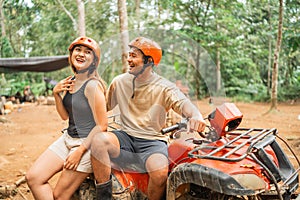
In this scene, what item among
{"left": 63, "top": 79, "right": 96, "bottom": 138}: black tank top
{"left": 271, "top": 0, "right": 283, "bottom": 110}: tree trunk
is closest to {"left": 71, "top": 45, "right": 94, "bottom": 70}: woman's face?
{"left": 63, "top": 79, "right": 96, "bottom": 138}: black tank top

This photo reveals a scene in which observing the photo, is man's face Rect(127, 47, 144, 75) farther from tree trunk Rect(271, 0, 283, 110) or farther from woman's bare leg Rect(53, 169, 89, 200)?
tree trunk Rect(271, 0, 283, 110)

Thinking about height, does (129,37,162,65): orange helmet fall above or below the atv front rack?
above

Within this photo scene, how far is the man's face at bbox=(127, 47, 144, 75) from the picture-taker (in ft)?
6.98

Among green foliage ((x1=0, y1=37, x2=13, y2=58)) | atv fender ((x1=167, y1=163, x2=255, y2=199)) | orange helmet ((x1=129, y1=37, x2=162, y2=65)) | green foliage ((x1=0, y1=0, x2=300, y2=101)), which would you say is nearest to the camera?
atv fender ((x1=167, y1=163, x2=255, y2=199))

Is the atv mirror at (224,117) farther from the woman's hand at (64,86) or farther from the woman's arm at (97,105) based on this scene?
the woman's hand at (64,86)

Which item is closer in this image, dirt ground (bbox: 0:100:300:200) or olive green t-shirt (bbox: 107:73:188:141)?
olive green t-shirt (bbox: 107:73:188:141)

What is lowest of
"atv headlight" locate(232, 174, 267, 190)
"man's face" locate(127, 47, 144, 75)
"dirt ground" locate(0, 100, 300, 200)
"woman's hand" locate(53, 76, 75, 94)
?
"dirt ground" locate(0, 100, 300, 200)

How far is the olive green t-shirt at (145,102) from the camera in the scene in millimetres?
2234

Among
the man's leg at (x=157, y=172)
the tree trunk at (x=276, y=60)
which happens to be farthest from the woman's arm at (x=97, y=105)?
the tree trunk at (x=276, y=60)

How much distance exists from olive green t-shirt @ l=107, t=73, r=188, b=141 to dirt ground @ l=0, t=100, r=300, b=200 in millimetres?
224

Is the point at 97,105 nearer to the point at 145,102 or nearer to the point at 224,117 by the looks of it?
the point at 145,102

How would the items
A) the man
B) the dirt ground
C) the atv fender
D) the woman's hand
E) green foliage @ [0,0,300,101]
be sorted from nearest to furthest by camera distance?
the atv fender < the man < the woman's hand < the dirt ground < green foliage @ [0,0,300,101]

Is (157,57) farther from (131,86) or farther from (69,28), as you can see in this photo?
(69,28)

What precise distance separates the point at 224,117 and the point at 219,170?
1.22 feet
